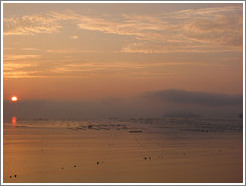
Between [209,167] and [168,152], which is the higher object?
[168,152]

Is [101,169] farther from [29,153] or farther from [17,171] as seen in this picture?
[29,153]

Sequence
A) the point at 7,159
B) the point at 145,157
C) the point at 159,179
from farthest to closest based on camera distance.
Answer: the point at 145,157, the point at 7,159, the point at 159,179

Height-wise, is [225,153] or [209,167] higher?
[225,153]

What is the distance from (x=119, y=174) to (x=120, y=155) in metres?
8.55

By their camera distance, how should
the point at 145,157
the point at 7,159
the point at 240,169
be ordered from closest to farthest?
the point at 240,169
the point at 7,159
the point at 145,157

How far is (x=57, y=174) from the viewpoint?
2450 cm

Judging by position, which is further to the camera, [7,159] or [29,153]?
[29,153]

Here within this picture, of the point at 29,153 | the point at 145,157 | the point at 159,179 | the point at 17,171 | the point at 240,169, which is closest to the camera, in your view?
the point at 159,179

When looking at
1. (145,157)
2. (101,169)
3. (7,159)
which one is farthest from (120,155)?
(7,159)

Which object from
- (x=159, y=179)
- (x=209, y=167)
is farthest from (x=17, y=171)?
(x=209, y=167)

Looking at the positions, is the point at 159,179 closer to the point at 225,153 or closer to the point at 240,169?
the point at 240,169

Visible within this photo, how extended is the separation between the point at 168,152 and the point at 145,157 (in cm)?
415

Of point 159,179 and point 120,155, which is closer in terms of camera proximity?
point 159,179

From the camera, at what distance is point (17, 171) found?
2514 centimetres
